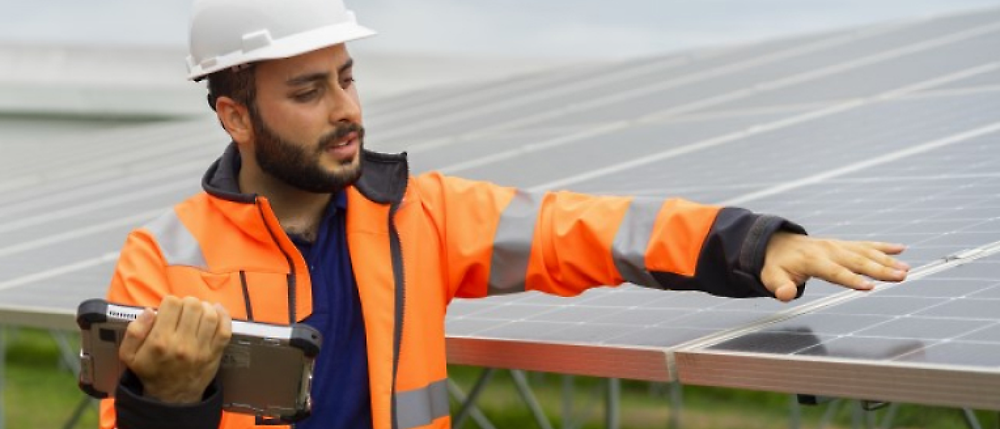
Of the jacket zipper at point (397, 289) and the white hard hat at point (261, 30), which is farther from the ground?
the white hard hat at point (261, 30)

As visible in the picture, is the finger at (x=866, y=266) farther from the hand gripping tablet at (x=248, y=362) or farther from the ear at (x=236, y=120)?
the ear at (x=236, y=120)

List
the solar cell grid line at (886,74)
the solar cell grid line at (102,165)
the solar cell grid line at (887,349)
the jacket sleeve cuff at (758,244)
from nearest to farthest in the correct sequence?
the solar cell grid line at (887,349)
the jacket sleeve cuff at (758,244)
the solar cell grid line at (886,74)
the solar cell grid line at (102,165)

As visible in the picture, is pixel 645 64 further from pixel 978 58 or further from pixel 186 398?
pixel 186 398

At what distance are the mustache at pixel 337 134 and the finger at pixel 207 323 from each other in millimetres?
713

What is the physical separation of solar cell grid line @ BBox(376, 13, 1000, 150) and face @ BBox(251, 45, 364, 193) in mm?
7229

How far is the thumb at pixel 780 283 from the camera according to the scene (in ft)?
13.4

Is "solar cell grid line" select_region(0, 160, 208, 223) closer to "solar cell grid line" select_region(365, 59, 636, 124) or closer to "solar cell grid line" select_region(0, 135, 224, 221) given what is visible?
"solar cell grid line" select_region(0, 135, 224, 221)

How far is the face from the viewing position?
4.25 m

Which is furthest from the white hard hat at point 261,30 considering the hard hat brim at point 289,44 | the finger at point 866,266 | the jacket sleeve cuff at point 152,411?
the finger at point 866,266

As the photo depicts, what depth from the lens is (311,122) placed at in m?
4.25

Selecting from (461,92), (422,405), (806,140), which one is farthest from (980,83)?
(461,92)

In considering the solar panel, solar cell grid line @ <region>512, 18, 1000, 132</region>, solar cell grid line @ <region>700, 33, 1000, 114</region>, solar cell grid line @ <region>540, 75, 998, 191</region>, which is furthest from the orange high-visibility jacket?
solar cell grid line @ <region>512, 18, 1000, 132</region>

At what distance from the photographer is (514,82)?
16.6 metres

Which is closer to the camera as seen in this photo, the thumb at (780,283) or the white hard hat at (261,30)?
the thumb at (780,283)
